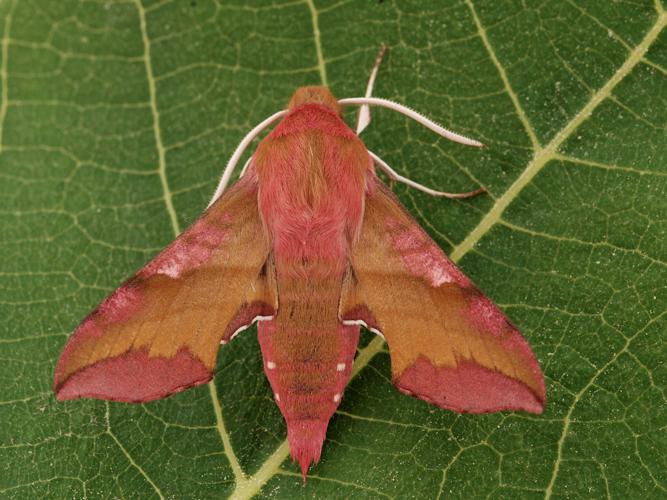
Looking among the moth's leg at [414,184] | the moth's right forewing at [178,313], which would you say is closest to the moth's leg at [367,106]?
the moth's leg at [414,184]

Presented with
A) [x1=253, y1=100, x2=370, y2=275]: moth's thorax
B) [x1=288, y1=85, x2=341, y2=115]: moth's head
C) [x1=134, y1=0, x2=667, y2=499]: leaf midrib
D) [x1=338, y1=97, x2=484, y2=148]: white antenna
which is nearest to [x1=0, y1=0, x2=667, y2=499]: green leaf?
[x1=134, y1=0, x2=667, y2=499]: leaf midrib

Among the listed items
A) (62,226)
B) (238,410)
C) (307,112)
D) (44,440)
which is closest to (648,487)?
(238,410)

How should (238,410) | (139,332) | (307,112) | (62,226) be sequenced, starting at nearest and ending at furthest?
(139,332)
(307,112)
(238,410)
(62,226)

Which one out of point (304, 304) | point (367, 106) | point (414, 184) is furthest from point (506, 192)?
point (304, 304)

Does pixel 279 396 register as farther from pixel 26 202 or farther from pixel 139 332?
pixel 26 202

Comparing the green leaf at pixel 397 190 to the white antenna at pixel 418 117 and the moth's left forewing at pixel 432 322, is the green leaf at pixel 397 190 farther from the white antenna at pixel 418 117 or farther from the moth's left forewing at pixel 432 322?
the moth's left forewing at pixel 432 322

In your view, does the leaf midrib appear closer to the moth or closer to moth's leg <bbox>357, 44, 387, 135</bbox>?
the moth

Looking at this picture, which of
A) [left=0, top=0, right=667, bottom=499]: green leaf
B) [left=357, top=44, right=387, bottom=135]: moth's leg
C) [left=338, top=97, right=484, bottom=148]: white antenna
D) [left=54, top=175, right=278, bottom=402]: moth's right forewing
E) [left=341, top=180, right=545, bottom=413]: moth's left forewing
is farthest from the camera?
[left=357, top=44, right=387, bottom=135]: moth's leg
